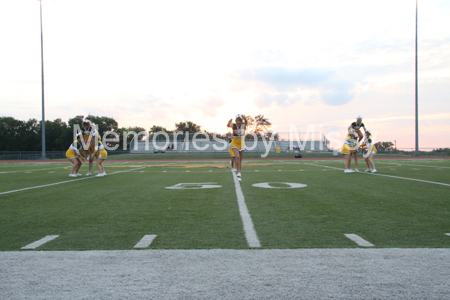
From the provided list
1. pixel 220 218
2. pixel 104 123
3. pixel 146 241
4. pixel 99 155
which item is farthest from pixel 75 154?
pixel 104 123

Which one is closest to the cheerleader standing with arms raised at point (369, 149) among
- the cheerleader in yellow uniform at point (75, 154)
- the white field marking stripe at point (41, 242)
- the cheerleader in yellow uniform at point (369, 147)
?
the cheerleader in yellow uniform at point (369, 147)

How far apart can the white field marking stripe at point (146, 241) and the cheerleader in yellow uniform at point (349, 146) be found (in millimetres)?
10736

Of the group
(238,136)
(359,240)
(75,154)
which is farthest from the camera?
(75,154)

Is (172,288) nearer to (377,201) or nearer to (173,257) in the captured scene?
(173,257)

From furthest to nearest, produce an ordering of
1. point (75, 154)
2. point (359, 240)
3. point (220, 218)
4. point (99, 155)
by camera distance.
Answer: point (99, 155)
point (75, 154)
point (220, 218)
point (359, 240)

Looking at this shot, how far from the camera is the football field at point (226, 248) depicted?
243 centimetres

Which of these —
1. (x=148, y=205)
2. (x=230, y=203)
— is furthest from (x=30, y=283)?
(x=230, y=203)

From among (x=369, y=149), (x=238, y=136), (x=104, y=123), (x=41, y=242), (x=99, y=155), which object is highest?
(x=104, y=123)

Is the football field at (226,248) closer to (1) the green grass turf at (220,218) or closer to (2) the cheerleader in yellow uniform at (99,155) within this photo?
(1) the green grass turf at (220,218)

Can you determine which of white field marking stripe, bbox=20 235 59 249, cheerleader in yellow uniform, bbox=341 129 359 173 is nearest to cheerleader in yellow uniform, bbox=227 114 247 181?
cheerleader in yellow uniform, bbox=341 129 359 173

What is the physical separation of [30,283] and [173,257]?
3.64ft

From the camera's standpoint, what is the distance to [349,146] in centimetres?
1316

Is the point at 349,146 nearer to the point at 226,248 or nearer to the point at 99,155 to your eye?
the point at 99,155

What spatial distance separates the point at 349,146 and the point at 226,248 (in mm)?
10983
